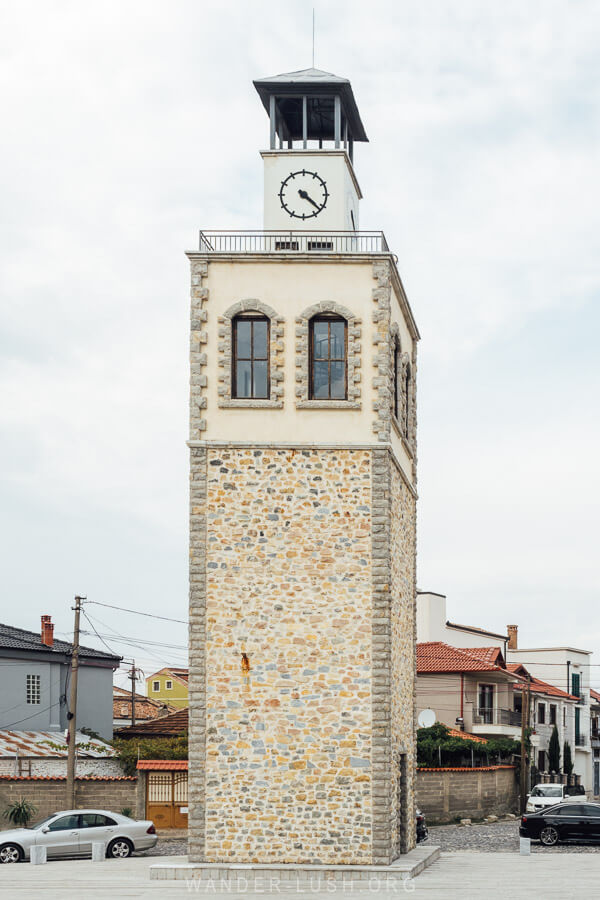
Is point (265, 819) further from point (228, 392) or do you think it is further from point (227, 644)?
point (228, 392)

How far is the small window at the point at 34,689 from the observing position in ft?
165

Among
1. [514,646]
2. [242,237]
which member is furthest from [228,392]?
[514,646]

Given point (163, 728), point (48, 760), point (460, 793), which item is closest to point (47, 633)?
point (163, 728)

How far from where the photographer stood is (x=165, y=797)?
110 feet

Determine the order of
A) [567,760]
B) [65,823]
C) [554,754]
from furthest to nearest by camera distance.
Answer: [567,760], [554,754], [65,823]

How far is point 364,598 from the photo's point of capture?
2433cm

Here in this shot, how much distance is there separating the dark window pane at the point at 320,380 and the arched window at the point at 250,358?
99 centimetres

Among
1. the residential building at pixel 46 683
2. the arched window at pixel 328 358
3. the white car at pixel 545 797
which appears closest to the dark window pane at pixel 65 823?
the arched window at pixel 328 358

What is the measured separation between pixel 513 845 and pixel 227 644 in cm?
1351

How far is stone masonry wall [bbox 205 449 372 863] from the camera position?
77.7 feet

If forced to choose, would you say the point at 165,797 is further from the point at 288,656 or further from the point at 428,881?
the point at 428,881

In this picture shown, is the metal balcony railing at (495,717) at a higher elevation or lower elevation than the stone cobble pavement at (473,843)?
higher

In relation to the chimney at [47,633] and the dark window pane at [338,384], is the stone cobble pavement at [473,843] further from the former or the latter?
the chimney at [47,633]

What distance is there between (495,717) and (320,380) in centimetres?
3435
